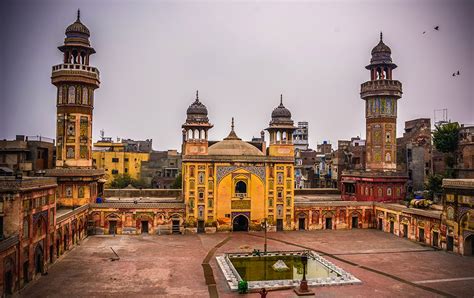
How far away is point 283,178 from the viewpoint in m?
35.9

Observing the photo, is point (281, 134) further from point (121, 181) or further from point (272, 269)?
point (121, 181)

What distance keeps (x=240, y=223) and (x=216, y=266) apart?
40.7 feet

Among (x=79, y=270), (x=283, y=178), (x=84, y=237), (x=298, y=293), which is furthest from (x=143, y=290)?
(x=283, y=178)

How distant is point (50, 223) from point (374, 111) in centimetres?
2977

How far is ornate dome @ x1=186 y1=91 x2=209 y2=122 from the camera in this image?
3486 cm

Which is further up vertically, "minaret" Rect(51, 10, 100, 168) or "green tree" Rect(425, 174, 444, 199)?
"minaret" Rect(51, 10, 100, 168)

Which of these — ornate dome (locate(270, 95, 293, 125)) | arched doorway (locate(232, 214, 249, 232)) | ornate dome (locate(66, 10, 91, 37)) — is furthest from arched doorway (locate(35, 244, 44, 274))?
ornate dome (locate(270, 95, 293, 125))

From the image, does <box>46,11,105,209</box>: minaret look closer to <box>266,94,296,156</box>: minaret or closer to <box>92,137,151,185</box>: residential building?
<box>266,94,296,156</box>: minaret

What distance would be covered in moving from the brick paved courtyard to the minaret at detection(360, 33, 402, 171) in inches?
328

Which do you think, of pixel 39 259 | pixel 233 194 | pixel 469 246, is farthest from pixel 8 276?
pixel 469 246

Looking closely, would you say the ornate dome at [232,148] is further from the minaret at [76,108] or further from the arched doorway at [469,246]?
the arched doorway at [469,246]

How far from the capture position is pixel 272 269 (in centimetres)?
2275

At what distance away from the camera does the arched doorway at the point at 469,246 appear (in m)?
25.8

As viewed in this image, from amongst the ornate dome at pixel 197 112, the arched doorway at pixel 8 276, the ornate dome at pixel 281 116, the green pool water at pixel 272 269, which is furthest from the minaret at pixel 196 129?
the arched doorway at pixel 8 276
